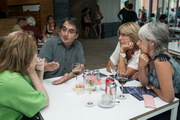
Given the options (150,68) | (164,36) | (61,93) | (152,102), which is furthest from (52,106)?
(164,36)

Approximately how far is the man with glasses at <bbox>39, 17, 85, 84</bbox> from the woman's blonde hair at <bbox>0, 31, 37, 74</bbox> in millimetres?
924

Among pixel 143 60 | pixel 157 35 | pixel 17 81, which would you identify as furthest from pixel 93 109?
pixel 157 35

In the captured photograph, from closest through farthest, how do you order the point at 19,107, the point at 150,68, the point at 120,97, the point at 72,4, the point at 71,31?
1. the point at 19,107
2. the point at 120,97
3. the point at 150,68
4. the point at 71,31
5. the point at 72,4

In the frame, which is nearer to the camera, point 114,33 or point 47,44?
point 47,44

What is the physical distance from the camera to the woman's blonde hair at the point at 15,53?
4.56ft

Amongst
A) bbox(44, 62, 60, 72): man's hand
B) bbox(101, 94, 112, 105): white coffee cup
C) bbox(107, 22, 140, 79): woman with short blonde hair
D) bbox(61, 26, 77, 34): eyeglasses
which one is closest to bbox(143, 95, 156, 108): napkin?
bbox(101, 94, 112, 105): white coffee cup

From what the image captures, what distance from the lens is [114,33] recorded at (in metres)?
10.8

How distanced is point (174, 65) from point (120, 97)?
517 millimetres

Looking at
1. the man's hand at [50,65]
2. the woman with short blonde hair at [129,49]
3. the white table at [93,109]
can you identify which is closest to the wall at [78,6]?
the woman with short blonde hair at [129,49]

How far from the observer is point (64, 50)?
8.00 feet

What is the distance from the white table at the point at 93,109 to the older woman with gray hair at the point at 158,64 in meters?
0.12

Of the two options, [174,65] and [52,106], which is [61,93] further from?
[174,65]

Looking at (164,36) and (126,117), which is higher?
(164,36)

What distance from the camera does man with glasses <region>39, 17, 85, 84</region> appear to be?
2373 millimetres
